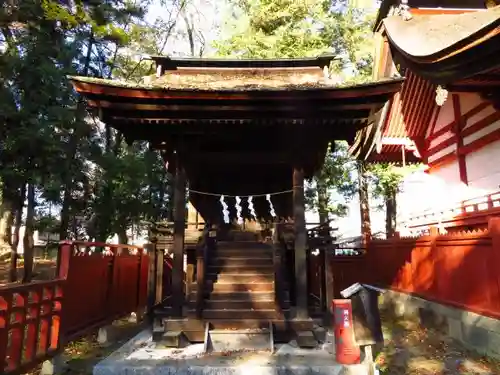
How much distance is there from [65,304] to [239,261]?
11.8ft

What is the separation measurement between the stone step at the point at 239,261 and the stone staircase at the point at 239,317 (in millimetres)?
115

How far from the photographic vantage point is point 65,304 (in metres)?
6.73

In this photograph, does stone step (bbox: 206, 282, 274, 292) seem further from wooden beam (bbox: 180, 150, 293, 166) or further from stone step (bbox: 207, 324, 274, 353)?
wooden beam (bbox: 180, 150, 293, 166)

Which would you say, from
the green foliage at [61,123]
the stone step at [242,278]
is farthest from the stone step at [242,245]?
the green foliage at [61,123]

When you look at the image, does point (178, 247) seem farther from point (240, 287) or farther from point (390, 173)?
point (390, 173)

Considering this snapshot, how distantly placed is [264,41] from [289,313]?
14480 millimetres

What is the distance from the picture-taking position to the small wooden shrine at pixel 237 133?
6750mm

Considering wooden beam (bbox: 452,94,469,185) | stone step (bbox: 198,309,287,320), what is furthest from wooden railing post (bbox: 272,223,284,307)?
wooden beam (bbox: 452,94,469,185)

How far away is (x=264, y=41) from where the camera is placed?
59.5 ft

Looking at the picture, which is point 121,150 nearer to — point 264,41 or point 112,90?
point 264,41

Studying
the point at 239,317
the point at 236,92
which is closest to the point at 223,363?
the point at 239,317

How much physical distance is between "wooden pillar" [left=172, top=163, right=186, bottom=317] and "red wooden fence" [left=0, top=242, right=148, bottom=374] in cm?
186

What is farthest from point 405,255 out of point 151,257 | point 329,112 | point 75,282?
point 75,282

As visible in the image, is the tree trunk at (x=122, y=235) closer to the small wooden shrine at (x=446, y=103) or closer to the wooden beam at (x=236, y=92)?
the small wooden shrine at (x=446, y=103)
